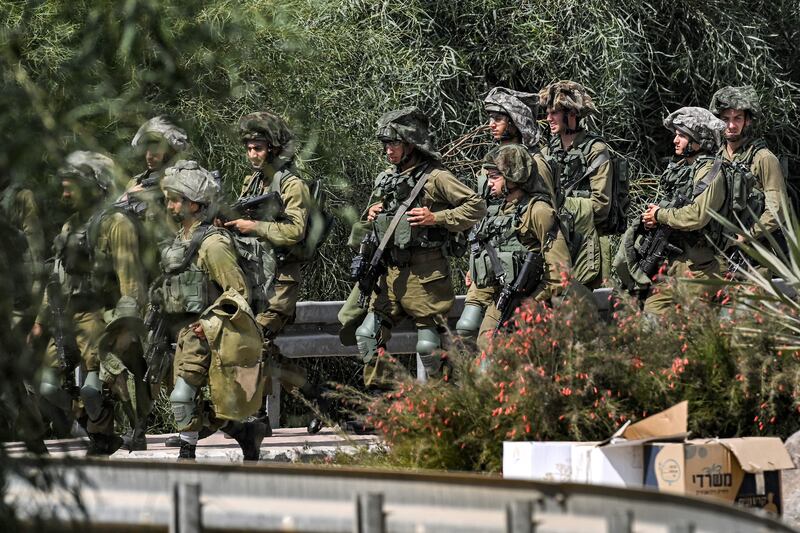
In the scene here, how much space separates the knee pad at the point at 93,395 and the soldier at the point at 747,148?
4.85 metres

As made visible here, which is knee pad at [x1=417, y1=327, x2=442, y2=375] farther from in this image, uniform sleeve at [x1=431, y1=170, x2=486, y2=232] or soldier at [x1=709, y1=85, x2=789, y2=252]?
soldier at [x1=709, y1=85, x2=789, y2=252]

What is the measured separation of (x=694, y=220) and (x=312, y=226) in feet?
8.67

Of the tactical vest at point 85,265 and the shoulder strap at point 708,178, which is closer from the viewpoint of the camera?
A: the tactical vest at point 85,265

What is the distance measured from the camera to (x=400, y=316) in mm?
11930

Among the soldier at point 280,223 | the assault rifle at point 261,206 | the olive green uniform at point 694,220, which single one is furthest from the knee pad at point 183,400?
the olive green uniform at point 694,220

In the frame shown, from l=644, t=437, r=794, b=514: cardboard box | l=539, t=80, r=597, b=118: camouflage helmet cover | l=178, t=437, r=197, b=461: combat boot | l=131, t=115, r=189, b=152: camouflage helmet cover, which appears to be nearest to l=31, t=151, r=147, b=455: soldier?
l=131, t=115, r=189, b=152: camouflage helmet cover

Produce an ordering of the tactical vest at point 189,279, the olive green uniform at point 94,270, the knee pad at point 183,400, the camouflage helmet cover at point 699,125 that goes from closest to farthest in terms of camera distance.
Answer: the olive green uniform at point 94,270 < the tactical vest at point 189,279 < the knee pad at point 183,400 < the camouflage helmet cover at point 699,125

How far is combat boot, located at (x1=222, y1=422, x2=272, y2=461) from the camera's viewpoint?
1044 centimetres

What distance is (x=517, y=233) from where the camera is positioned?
11383mm

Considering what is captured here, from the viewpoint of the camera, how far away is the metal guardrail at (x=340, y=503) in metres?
4.30

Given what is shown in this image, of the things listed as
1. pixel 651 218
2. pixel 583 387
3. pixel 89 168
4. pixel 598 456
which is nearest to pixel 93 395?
pixel 583 387

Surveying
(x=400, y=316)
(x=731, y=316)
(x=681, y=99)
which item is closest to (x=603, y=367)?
(x=731, y=316)

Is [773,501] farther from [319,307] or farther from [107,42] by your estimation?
[319,307]

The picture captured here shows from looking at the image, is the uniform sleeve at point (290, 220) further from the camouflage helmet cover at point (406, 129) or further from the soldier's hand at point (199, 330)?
the soldier's hand at point (199, 330)
